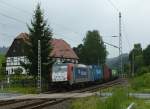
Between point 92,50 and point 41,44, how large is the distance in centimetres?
8898

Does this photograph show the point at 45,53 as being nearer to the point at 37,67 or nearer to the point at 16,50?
the point at 37,67

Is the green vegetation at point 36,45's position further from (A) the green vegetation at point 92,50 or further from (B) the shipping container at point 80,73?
(A) the green vegetation at point 92,50

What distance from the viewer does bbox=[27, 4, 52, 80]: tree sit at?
2031 inches

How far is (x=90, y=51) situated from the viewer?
139000mm

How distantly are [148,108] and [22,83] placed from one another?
39.1 metres

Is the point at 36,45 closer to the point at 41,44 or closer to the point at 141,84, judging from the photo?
the point at 41,44

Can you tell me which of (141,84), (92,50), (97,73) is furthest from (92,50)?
(141,84)

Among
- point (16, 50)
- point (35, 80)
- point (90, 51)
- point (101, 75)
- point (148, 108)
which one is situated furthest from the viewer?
point (90, 51)

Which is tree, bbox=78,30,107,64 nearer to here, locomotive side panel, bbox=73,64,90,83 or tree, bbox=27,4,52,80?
locomotive side panel, bbox=73,64,90,83

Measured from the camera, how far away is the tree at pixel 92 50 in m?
136

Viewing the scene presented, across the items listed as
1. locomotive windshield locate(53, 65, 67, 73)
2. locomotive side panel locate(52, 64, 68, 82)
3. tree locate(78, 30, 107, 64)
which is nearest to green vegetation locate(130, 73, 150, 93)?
locomotive side panel locate(52, 64, 68, 82)

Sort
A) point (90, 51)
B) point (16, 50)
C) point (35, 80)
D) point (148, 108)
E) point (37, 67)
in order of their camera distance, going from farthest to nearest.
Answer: point (90, 51) → point (16, 50) → point (35, 80) → point (37, 67) → point (148, 108)

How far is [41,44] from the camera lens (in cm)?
5188

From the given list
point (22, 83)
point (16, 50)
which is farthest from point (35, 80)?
point (16, 50)
